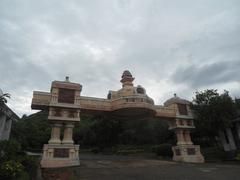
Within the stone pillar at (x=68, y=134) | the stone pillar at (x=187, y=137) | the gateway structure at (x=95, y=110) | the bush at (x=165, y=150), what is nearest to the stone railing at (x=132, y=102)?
the gateway structure at (x=95, y=110)

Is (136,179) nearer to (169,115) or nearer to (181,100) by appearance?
(169,115)

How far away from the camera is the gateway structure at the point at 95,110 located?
16516 mm

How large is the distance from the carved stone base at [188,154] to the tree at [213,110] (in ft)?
9.51

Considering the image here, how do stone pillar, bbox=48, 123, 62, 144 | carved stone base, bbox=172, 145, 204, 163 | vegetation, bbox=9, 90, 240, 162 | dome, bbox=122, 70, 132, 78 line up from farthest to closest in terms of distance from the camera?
vegetation, bbox=9, 90, 240, 162
dome, bbox=122, 70, 132, 78
carved stone base, bbox=172, 145, 204, 163
stone pillar, bbox=48, 123, 62, 144

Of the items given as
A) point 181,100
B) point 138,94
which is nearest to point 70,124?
point 138,94

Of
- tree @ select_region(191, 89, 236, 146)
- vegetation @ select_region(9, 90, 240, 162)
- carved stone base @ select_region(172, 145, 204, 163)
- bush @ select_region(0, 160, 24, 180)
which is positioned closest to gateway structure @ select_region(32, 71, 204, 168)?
carved stone base @ select_region(172, 145, 204, 163)

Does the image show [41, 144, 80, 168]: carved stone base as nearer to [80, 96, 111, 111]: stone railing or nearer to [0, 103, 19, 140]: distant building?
[0, 103, 19, 140]: distant building

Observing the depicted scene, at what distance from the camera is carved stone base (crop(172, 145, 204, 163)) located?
70.9ft

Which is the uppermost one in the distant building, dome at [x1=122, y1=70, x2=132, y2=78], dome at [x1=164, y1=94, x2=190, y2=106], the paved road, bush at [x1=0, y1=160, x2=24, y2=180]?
dome at [x1=122, y1=70, x2=132, y2=78]

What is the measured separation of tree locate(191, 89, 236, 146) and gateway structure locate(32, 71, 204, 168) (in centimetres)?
140

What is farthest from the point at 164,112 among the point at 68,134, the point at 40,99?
the point at 40,99

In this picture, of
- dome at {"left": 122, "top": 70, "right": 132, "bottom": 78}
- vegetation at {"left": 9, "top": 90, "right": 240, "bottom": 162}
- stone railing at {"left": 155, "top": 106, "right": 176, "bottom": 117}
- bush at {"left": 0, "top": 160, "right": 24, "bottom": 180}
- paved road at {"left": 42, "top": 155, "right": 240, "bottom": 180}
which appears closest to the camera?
bush at {"left": 0, "top": 160, "right": 24, "bottom": 180}

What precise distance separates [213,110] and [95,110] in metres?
12.8

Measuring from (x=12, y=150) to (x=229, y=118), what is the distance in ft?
69.7
